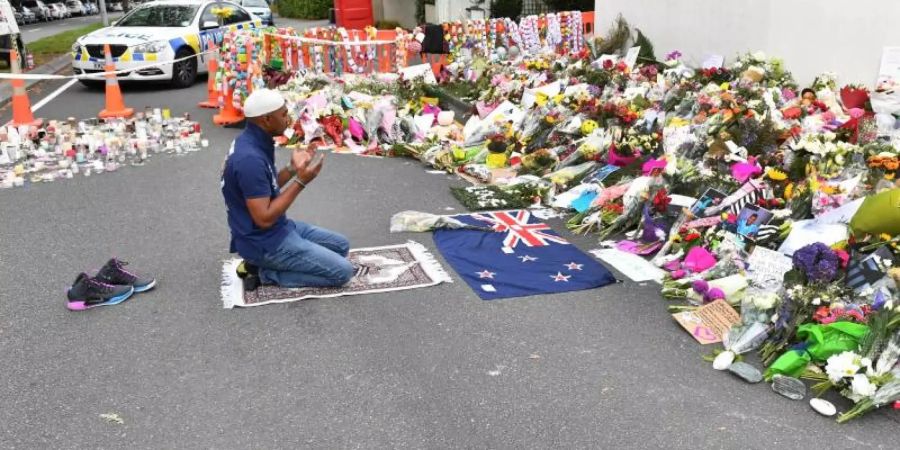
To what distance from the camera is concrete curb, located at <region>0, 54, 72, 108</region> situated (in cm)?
1415

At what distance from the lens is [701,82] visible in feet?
32.6

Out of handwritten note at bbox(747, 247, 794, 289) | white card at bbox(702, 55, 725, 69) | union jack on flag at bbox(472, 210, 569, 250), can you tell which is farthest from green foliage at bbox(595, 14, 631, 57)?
handwritten note at bbox(747, 247, 794, 289)

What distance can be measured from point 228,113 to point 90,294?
7088 millimetres

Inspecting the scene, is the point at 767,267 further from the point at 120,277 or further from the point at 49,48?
the point at 49,48

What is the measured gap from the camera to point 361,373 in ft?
13.9

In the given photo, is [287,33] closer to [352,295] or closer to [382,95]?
[382,95]

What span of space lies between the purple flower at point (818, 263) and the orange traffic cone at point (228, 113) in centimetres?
893

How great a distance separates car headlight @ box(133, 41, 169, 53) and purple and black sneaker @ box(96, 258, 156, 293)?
1024 centimetres

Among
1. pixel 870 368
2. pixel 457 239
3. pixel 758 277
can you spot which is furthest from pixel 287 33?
pixel 870 368

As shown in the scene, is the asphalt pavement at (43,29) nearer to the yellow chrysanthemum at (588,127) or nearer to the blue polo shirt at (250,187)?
the yellow chrysanthemum at (588,127)

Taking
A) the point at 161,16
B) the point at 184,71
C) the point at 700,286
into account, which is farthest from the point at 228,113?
the point at 700,286

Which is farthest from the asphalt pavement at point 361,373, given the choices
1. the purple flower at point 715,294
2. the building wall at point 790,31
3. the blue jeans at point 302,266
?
the building wall at point 790,31

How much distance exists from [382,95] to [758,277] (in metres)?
7.39

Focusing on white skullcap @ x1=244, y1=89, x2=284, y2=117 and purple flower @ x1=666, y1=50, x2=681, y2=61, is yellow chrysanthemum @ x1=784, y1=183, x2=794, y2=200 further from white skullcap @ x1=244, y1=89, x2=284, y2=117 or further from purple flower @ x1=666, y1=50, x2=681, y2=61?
purple flower @ x1=666, y1=50, x2=681, y2=61
